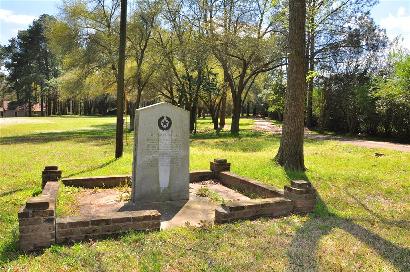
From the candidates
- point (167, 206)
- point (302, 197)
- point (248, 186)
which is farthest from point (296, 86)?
point (167, 206)

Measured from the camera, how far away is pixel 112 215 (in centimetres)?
604

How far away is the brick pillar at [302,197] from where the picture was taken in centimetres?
739

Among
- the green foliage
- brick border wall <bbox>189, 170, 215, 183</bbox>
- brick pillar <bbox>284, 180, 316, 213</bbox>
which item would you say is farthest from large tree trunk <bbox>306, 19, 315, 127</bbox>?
the green foliage

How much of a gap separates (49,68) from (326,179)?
74.5m

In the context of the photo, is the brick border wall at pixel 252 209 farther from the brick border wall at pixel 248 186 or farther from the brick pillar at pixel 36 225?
the brick pillar at pixel 36 225

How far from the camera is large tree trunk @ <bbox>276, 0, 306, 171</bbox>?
11.6m

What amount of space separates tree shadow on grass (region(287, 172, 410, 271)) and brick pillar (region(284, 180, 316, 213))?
0.20 metres

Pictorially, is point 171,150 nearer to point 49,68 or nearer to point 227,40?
point 227,40

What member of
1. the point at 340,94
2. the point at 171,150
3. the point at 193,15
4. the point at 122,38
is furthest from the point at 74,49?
the point at 171,150

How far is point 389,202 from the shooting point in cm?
862

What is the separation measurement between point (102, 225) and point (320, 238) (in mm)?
3227

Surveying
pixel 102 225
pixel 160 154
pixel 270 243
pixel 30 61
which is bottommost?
pixel 270 243

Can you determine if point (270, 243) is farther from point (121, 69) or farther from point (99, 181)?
point (121, 69)

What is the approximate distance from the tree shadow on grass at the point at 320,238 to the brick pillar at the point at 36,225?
3.24 meters
